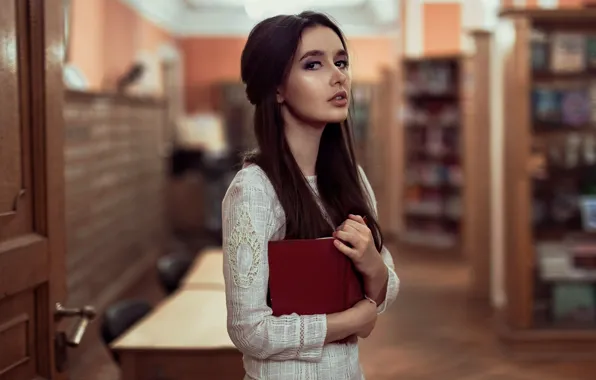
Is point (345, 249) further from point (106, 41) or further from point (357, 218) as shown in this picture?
point (106, 41)

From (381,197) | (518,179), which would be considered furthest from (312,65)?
(381,197)

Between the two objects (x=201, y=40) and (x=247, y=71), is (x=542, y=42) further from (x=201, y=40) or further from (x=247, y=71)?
(x=201, y=40)

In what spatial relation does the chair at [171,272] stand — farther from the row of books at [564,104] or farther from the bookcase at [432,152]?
the bookcase at [432,152]

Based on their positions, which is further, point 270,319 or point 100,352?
point 100,352

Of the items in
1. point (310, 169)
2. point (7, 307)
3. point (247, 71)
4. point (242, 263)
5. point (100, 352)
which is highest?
point (247, 71)

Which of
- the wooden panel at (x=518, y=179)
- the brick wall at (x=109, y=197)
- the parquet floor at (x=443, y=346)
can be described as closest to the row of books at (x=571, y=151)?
the wooden panel at (x=518, y=179)

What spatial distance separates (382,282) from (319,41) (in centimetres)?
49

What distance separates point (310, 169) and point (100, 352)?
13.0 ft

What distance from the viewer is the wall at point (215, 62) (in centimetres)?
1543

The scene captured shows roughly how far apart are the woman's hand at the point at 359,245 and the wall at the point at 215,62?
13945mm

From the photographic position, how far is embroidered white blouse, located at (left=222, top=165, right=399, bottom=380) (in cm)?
155

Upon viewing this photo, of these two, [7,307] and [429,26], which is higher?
[429,26]

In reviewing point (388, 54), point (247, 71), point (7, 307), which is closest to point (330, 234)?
point (247, 71)

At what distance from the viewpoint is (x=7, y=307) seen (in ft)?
5.63
